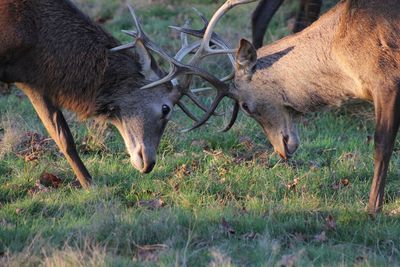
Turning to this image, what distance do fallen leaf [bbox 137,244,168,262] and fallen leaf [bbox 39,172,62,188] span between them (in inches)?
83.4

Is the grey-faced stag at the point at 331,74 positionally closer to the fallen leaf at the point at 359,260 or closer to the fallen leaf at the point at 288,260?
the fallen leaf at the point at 359,260

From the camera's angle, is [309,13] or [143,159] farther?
[309,13]

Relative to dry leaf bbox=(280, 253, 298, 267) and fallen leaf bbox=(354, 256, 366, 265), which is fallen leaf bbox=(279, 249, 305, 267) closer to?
dry leaf bbox=(280, 253, 298, 267)

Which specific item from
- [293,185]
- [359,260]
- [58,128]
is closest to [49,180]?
[58,128]

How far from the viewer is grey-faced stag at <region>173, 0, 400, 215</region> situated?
7262 millimetres

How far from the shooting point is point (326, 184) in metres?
7.88

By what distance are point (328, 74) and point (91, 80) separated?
2.04 m

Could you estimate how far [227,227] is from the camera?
644cm

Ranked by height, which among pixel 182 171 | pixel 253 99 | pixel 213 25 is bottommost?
pixel 182 171

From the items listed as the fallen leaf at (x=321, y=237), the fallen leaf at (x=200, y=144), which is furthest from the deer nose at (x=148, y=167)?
the fallen leaf at (x=321, y=237)

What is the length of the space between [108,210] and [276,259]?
4.87ft

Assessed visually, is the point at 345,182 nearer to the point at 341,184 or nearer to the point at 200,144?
the point at 341,184

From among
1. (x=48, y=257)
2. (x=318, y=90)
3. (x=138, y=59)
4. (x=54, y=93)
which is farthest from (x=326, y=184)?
(x=48, y=257)

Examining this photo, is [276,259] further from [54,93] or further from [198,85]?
[198,85]
